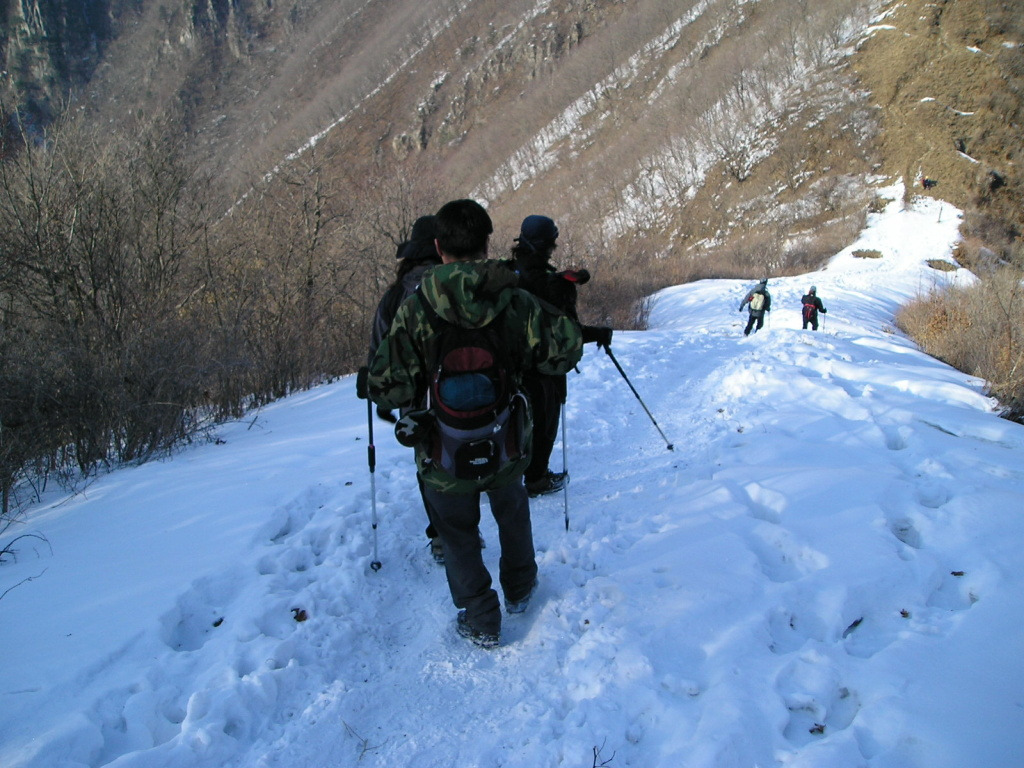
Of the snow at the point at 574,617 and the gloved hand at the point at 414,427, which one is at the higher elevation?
the gloved hand at the point at 414,427

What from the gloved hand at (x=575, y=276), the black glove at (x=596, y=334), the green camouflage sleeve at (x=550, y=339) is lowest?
the black glove at (x=596, y=334)

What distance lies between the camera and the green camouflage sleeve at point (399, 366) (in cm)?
233

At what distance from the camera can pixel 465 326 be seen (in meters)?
2.26

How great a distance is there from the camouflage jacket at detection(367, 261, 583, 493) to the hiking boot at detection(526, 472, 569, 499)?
65.6 inches

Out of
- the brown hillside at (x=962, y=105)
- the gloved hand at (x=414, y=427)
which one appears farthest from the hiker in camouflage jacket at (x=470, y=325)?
the brown hillside at (x=962, y=105)

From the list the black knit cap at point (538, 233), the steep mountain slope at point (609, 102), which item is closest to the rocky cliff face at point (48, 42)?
the steep mountain slope at point (609, 102)

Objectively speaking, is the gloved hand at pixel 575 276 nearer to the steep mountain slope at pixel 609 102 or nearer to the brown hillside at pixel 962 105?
the steep mountain slope at pixel 609 102

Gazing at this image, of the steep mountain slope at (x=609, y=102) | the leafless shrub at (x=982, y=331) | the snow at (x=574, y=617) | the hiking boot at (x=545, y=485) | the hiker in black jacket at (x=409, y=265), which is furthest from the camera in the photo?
the steep mountain slope at (x=609, y=102)

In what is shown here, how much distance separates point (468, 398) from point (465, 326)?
29 cm

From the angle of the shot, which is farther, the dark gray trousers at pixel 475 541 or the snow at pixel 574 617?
the dark gray trousers at pixel 475 541

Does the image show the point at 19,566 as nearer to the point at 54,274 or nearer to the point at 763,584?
the point at 763,584

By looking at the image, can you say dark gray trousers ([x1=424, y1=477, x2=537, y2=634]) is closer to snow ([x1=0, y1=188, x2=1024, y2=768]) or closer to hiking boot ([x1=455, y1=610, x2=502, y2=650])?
hiking boot ([x1=455, y1=610, x2=502, y2=650])

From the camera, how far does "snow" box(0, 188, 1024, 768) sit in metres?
2.08

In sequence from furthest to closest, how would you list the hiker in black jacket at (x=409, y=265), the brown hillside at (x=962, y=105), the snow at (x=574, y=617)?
the brown hillside at (x=962, y=105)
the hiker in black jacket at (x=409, y=265)
the snow at (x=574, y=617)
